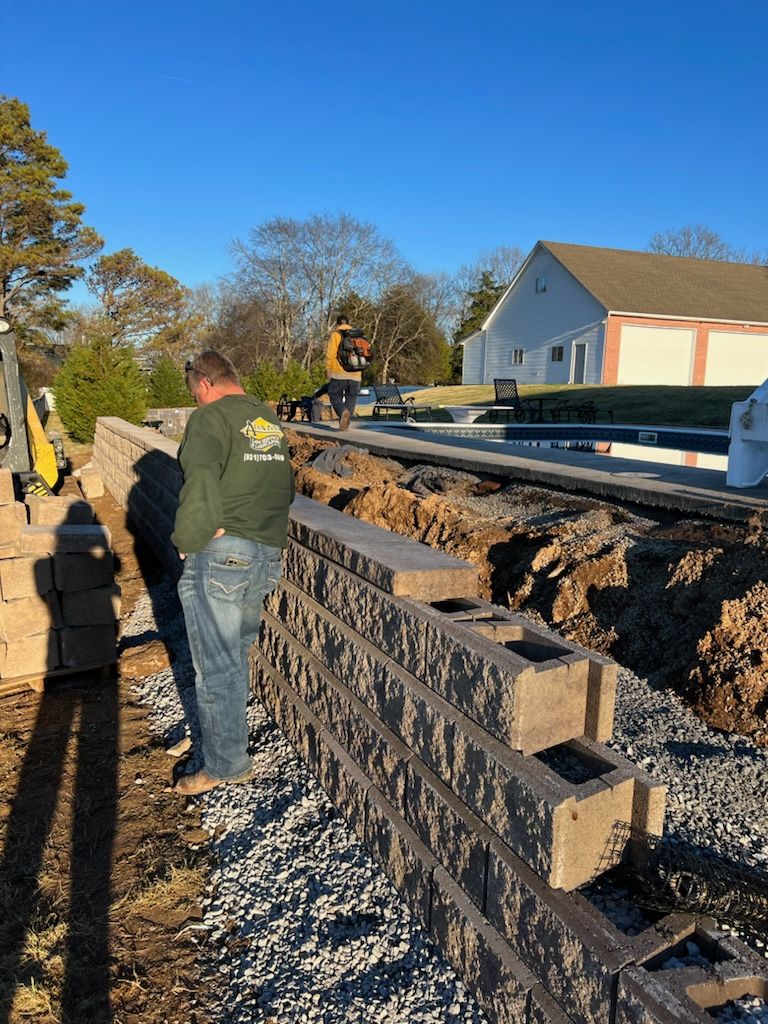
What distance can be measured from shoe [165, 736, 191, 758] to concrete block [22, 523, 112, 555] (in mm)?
1687

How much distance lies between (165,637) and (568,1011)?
15.6ft

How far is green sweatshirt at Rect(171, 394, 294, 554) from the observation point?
301 centimetres

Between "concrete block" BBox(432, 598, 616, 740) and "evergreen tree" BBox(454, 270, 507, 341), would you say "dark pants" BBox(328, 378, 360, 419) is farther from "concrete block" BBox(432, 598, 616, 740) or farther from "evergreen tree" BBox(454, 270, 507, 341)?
"evergreen tree" BBox(454, 270, 507, 341)

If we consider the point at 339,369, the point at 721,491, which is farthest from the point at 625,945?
the point at 339,369

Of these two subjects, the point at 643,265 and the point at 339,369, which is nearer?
the point at 339,369

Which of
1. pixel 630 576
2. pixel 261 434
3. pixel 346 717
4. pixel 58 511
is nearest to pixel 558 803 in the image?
pixel 346 717

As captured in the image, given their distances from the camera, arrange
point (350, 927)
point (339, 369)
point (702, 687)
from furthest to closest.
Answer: point (339, 369) < point (702, 687) < point (350, 927)

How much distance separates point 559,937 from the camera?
182 centimetres

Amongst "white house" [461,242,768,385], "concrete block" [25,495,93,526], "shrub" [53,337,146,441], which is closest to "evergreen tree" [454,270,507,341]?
"white house" [461,242,768,385]

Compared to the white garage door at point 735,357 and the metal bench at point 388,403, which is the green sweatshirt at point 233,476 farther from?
the white garage door at point 735,357

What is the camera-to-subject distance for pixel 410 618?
2.55 metres

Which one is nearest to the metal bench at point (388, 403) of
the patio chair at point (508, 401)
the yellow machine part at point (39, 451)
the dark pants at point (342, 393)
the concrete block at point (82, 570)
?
the patio chair at point (508, 401)

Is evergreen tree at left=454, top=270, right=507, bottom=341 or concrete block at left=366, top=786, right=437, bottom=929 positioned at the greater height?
evergreen tree at left=454, top=270, right=507, bottom=341

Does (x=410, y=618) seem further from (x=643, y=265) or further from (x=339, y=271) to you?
(x=339, y=271)
